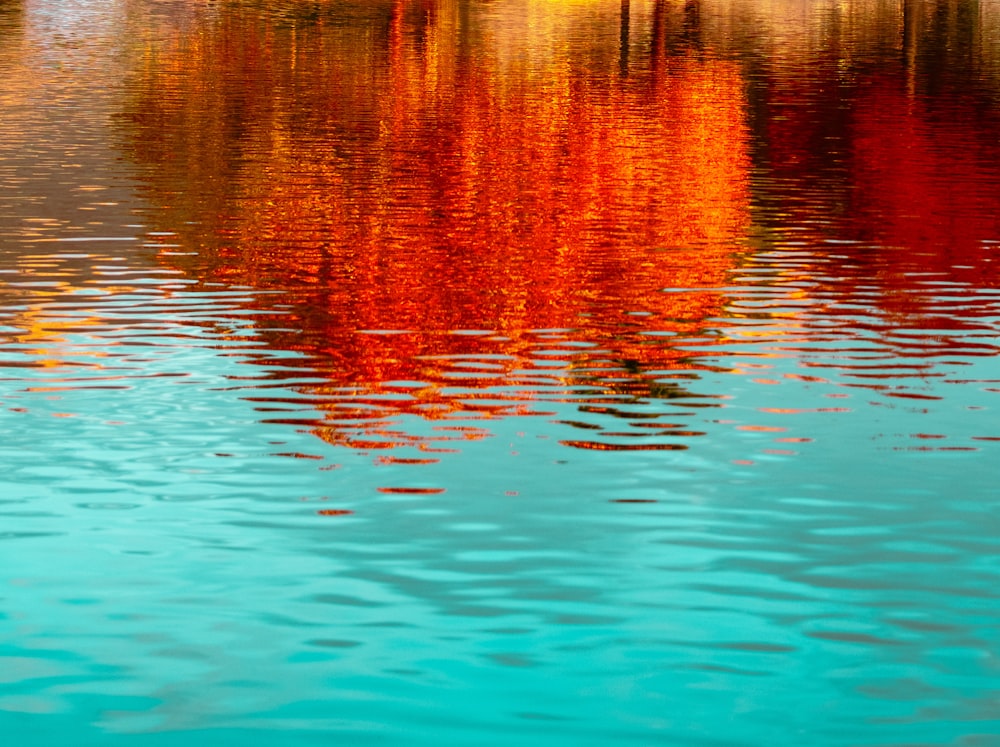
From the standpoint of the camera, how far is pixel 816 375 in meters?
19.8

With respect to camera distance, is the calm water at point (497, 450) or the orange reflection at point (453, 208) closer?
the calm water at point (497, 450)

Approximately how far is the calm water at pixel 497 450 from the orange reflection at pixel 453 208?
0.14 meters

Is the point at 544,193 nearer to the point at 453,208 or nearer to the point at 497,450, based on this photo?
the point at 453,208

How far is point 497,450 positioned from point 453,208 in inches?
728

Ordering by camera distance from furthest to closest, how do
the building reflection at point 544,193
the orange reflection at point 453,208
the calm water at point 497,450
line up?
the building reflection at point 544,193
the orange reflection at point 453,208
the calm water at point 497,450

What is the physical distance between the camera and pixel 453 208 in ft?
114

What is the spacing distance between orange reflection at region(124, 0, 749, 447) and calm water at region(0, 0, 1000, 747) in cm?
14

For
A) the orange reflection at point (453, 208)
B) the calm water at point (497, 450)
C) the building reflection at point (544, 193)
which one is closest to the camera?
the calm water at point (497, 450)

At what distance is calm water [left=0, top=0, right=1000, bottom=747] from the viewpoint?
1088 centimetres

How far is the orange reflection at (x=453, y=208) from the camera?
20875 millimetres

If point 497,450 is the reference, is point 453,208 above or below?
below

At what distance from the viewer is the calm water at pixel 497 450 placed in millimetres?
10875

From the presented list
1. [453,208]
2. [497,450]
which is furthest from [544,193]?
[497,450]

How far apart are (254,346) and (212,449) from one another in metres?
4.83
